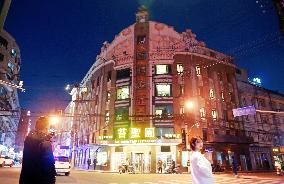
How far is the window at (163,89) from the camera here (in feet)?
132

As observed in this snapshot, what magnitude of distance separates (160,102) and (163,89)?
2.28 m

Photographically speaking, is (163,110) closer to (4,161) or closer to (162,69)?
(162,69)

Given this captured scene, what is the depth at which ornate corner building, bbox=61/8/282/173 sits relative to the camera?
38.0 metres

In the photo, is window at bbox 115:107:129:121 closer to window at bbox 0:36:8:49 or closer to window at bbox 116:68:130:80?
window at bbox 116:68:130:80

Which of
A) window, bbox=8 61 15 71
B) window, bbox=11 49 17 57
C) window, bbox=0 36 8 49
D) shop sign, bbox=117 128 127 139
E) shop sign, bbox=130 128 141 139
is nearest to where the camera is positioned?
shop sign, bbox=130 128 141 139

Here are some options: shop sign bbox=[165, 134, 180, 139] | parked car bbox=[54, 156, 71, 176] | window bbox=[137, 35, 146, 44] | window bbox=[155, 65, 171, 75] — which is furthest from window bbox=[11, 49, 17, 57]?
parked car bbox=[54, 156, 71, 176]

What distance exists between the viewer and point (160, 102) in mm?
39531

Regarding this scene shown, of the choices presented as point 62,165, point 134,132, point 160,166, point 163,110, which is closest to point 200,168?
point 62,165

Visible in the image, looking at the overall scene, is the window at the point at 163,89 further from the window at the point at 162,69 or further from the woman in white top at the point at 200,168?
the woman in white top at the point at 200,168

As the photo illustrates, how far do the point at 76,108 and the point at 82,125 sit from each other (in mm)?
9432

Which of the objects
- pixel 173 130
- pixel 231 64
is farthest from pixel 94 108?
pixel 231 64

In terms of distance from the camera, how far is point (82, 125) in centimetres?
5341

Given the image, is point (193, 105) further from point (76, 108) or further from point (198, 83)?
point (76, 108)

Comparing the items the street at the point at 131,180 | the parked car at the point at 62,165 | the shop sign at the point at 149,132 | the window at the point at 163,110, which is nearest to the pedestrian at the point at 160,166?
the shop sign at the point at 149,132
